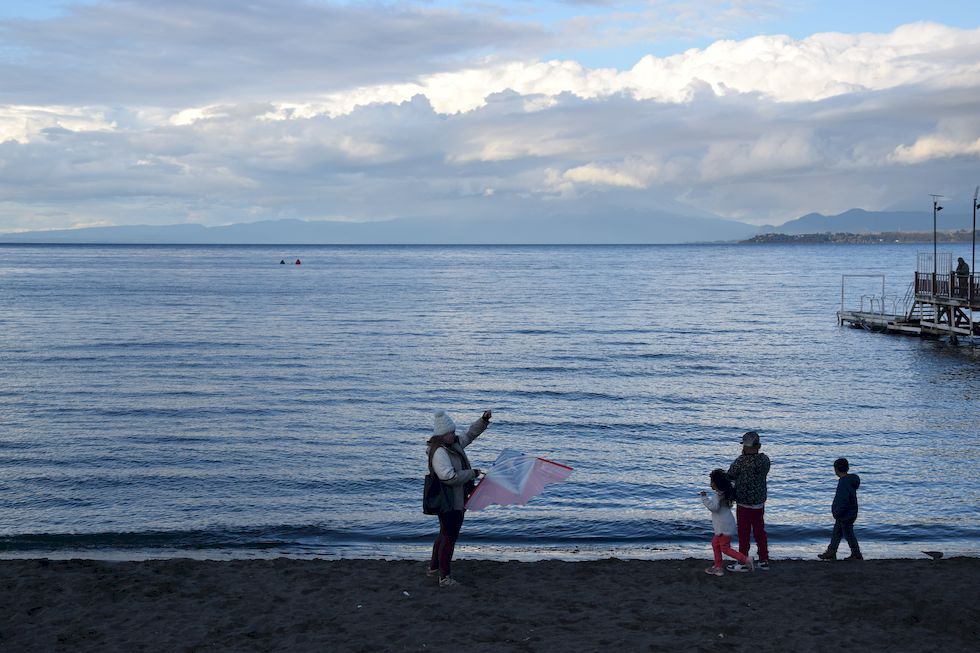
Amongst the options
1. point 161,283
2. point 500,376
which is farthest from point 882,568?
point 161,283

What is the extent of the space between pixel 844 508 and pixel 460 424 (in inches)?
539

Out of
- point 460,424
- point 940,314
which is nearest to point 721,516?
point 460,424

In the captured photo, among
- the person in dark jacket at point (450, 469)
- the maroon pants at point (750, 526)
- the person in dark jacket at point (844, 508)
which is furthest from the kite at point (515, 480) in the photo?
the person in dark jacket at point (844, 508)

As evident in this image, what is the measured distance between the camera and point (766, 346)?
44938 mm

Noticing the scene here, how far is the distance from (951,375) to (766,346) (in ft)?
33.0

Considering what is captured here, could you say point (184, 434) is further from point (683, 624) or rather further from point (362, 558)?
point (683, 624)

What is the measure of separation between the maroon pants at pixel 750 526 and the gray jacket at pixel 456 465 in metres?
3.99

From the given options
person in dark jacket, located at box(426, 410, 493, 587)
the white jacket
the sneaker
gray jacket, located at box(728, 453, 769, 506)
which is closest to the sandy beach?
the sneaker

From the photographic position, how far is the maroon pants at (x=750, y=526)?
1257 cm

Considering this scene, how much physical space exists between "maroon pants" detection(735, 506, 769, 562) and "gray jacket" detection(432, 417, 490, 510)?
13.1 ft

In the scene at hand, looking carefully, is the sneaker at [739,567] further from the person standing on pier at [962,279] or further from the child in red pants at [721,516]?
the person standing on pier at [962,279]

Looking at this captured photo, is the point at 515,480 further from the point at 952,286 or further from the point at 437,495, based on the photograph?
the point at 952,286

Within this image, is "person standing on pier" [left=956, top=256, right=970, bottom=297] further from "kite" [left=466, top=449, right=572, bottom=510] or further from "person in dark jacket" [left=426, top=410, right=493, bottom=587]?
"person in dark jacket" [left=426, top=410, right=493, bottom=587]

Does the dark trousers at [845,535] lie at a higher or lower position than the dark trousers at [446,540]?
lower
